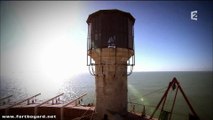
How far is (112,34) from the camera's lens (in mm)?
13703

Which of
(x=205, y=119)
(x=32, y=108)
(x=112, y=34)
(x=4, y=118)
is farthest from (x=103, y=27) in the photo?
(x=205, y=119)

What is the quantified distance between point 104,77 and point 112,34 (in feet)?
11.4

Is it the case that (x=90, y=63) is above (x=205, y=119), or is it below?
above

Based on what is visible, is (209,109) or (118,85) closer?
(118,85)

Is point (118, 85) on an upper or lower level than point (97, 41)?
lower

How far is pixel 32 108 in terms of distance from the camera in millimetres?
16969

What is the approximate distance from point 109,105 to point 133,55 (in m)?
4.68

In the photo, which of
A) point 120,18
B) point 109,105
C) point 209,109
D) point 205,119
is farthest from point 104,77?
point 209,109

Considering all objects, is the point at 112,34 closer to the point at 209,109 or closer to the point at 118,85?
the point at 118,85

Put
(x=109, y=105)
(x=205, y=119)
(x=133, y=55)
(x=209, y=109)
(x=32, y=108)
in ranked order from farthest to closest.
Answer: (x=209, y=109) < (x=205, y=119) < (x=32, y=108) < (x=133, y=55) < (x=109, y=105)

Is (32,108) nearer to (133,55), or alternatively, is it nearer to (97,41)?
(97,41)

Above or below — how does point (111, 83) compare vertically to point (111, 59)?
below

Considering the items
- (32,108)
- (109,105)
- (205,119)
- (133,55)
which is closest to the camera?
(109,105)

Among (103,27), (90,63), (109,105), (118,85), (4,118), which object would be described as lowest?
(4,118)
